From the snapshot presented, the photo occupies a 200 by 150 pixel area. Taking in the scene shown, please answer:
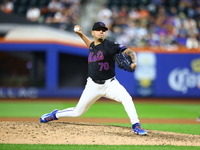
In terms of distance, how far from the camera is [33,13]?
1677 cm

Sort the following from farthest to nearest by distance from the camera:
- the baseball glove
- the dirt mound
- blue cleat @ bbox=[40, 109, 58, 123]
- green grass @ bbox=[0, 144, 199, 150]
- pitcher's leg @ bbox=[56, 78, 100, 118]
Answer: blue cleat @ bbox=[40, 109, 58, 123]
pitcher's leg @ bbox=[56, 78, 100, 118]
the baseball glove
the dirt mound
green grass @ bbox=[0, 144, 199, 150]

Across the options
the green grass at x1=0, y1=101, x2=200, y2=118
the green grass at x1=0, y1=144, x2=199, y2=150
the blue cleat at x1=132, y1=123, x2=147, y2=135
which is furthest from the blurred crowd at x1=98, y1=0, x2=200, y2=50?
the green grass at x1=0, y1=144, x2=199, y2=150

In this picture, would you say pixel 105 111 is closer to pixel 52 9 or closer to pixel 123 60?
pixel 123 60

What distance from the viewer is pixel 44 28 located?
1586 cm

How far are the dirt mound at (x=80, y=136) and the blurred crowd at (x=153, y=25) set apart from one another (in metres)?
9.83

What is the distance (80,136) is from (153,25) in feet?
39.6

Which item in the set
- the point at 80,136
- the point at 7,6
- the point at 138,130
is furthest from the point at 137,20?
the point at 80,136

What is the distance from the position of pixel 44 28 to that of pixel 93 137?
11096 millimetres

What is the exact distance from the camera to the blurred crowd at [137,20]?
1600cm

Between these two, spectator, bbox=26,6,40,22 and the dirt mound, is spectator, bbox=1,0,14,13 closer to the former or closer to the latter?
spectator, bbox=26,6,40,22

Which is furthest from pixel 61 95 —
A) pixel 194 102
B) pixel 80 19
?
pixel 194 102

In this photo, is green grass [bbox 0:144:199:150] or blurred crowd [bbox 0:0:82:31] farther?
blurred crowd [bbox 0:0:82:31]

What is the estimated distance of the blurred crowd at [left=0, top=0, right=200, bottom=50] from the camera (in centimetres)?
1600

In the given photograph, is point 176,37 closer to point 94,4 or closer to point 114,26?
point 114,26
